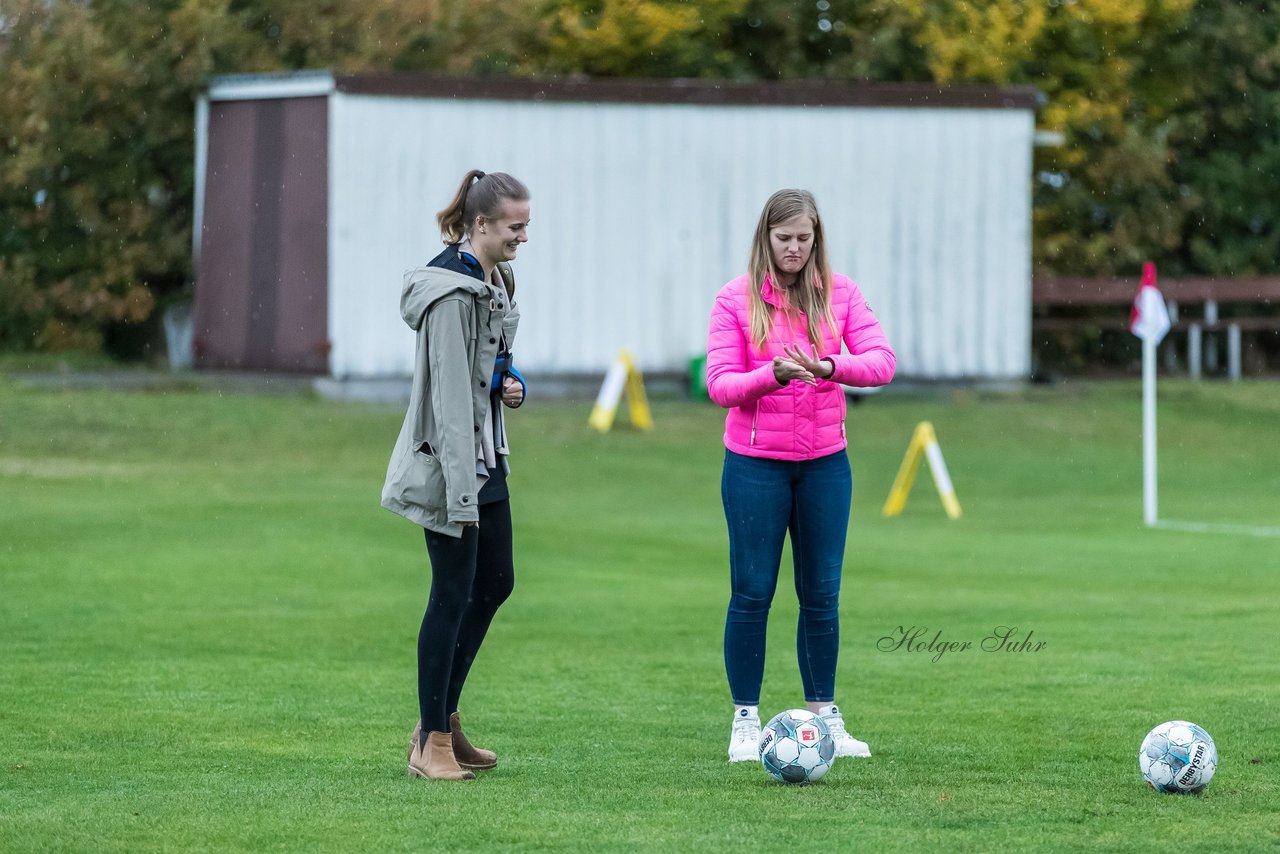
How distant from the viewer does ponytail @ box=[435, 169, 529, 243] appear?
600cm

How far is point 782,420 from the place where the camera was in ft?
20.6

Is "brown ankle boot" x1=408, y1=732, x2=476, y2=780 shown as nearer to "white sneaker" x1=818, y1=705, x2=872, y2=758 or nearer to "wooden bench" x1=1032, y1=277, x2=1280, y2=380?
"white sneaker" x1=818, y1=705, x2=872, y2=758

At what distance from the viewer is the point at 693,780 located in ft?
20.0

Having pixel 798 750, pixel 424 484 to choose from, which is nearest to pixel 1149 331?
pixel 798 750

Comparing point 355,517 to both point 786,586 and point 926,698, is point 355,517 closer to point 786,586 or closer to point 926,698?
point 786,586

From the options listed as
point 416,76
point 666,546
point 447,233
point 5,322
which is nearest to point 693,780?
point 447,233

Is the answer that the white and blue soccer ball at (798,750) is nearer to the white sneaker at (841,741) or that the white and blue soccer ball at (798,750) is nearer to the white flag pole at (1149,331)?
the white sneaker at (841,741)

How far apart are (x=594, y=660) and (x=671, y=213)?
16.4 metres

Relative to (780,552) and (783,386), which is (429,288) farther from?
(780,552)

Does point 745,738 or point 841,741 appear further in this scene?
point 841,741

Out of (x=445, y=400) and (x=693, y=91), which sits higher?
(x=693, y=91)

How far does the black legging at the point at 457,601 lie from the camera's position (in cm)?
598

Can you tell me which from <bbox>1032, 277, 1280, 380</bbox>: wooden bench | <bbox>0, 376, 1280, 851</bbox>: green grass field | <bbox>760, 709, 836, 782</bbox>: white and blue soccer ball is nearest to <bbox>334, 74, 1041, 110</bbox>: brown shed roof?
<bbox>1032, 277, 1280, 380</bbox>: wooden bench
